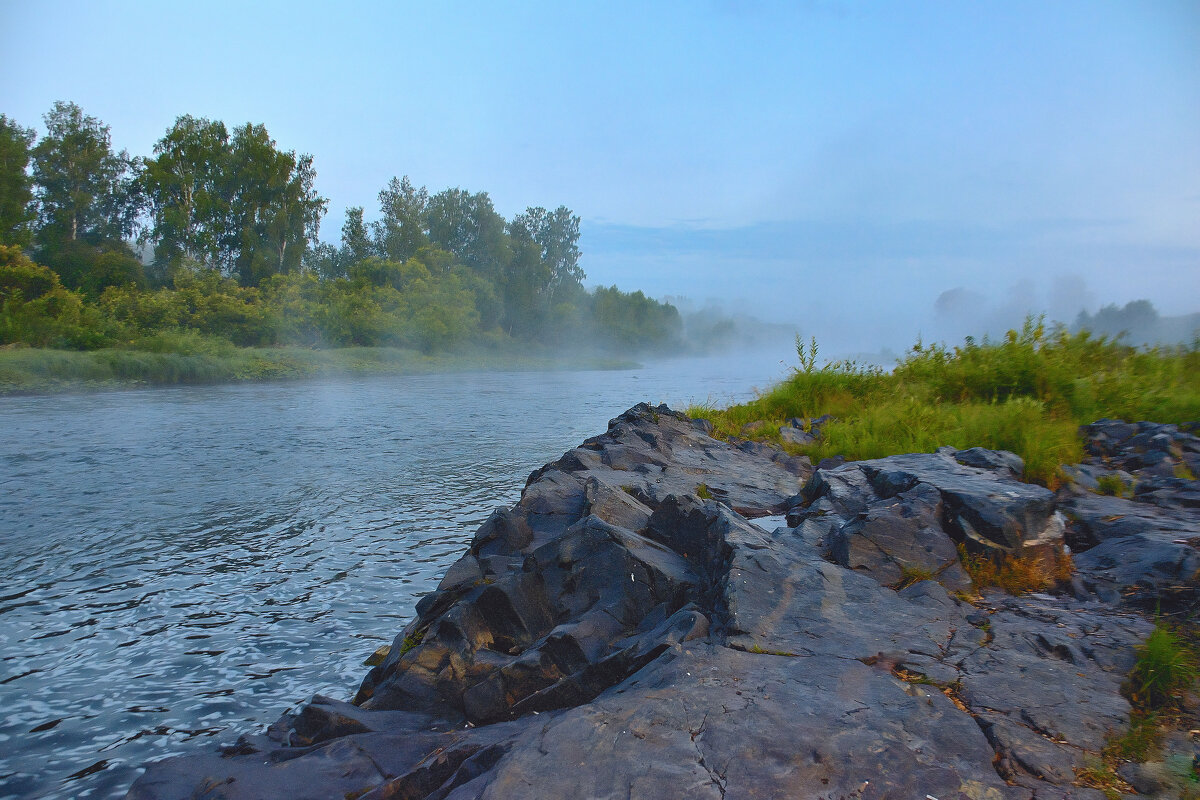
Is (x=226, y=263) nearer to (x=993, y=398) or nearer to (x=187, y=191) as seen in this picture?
(x=187, y=191)

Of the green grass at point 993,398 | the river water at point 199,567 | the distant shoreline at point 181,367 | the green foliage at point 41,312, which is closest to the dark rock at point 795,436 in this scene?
the green grass at point 993,398

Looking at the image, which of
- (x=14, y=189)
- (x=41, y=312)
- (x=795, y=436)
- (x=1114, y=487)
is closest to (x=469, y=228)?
(x=14, y=189)

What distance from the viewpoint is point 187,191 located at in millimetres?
58750

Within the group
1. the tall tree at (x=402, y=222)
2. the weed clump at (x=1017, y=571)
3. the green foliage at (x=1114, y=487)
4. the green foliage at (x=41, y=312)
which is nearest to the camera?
the weed clump at (x=1017, y=571)

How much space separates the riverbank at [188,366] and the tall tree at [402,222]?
2652 centimetres

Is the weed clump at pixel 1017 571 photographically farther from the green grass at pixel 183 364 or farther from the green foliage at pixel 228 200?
the green foliage at pixel 228 200

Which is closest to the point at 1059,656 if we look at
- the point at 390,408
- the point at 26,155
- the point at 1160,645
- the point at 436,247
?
the point at 1160,645

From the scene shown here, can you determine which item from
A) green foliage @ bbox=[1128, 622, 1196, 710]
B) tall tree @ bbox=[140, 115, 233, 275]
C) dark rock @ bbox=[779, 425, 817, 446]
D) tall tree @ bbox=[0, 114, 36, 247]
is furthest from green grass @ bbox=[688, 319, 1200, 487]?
tall tree @ bbox=[140, 115, 233, 275]

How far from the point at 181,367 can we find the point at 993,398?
37.9 meters

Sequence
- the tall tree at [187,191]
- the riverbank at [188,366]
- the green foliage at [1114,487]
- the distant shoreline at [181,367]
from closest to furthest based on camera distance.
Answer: the green foliage at [1114,487] → the distant shoreline at [181,367] → the riverbank at [188,366] → the tall tree at [187,191]

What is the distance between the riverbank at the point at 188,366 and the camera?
98.4ft

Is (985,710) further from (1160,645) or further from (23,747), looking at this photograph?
(23,747)

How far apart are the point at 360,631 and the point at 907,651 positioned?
4.39m

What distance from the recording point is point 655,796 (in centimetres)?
233
